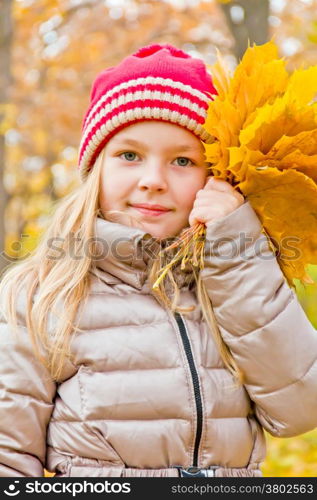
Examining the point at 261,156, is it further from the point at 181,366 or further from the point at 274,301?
the point at 181,366

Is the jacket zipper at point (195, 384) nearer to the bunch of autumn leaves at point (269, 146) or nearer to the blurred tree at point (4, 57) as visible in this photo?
the bunch of autumn leaves at point (269, 146)

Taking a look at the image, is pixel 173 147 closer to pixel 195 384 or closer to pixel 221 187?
pixel 221 187

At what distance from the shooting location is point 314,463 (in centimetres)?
520

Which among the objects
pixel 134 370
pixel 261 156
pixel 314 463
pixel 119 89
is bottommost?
pixel 314 463

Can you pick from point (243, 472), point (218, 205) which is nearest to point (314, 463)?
point (243, 472)

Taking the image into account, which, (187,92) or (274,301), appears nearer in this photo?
(274,301)

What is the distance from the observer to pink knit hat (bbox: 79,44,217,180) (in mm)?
2285

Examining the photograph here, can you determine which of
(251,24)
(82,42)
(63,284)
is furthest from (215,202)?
(82,42)

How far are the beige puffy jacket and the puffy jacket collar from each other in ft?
0.09

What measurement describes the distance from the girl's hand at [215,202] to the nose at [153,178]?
133mm

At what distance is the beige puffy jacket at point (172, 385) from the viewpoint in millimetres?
2049

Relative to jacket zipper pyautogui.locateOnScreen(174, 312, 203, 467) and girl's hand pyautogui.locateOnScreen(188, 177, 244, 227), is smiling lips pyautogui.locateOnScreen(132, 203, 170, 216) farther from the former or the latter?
jacket zipper pyautogui.locateOnScreen(174, 312, 203, 467)

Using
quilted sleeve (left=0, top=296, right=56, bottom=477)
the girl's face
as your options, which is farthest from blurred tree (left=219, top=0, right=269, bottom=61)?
quilted sleeve (left=0, top=296, right=56, bottom=477)

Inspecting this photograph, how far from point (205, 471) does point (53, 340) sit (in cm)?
64
